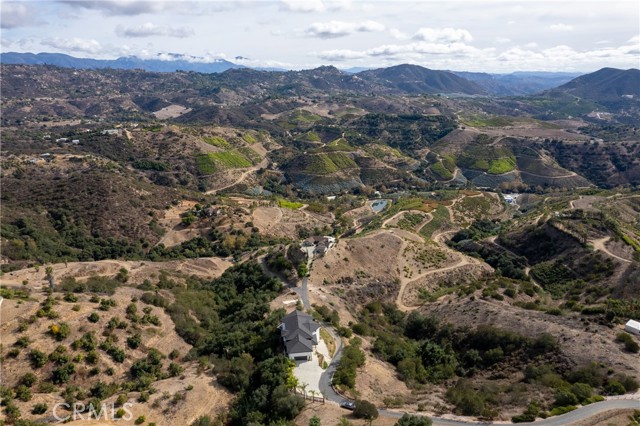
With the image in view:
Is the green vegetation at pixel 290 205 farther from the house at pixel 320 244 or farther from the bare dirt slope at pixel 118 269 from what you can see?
the house at pixel 320 244

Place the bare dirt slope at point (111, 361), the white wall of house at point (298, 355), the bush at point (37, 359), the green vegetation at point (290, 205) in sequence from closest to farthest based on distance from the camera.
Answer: the bare dirt slope at point (111, 361), the bush at point (37, 359), the white wall of house at point (298, 355), the green vegetation at point (290, 205)

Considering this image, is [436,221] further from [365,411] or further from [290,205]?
[365,411]

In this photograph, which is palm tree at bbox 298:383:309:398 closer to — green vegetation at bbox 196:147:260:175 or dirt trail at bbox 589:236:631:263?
dirt trail at bbox 589:236:631:263

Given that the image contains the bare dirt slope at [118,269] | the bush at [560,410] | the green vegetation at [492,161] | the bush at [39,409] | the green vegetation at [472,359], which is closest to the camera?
the bush at [560,410]

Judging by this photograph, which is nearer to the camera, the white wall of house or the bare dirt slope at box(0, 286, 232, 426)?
the bare dirt slope at box(0, 286, 232, 426)

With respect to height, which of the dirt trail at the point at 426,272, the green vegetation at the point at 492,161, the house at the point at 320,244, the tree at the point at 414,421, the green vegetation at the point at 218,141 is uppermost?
the green vegetation at the point at 218,141

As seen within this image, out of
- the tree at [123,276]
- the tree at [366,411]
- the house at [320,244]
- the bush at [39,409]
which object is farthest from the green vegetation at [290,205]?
the tree at [366,411]

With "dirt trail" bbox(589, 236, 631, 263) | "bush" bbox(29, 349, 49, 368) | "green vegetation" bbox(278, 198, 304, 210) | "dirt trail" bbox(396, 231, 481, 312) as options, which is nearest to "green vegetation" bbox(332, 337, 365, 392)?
"dirt trail" bbox(396, 231, 481, 312)

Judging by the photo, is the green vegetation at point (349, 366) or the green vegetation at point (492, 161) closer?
the green vegetation at point (349, 366)
